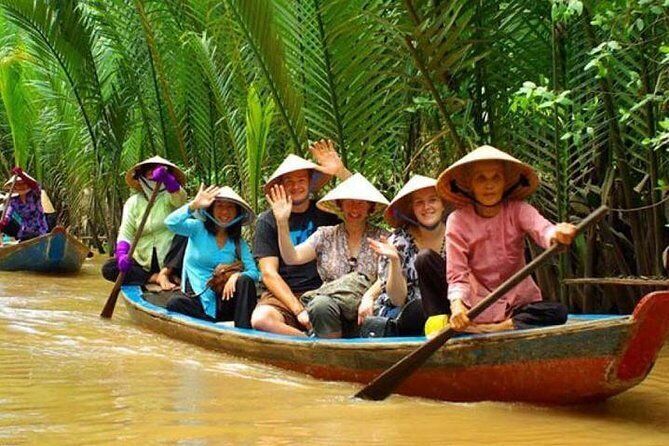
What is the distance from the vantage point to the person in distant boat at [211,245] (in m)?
5.88

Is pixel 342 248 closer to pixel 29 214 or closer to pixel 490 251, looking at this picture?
pixel 490 251

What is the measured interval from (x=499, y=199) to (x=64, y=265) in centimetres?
828

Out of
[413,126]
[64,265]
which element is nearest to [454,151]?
[413,126]

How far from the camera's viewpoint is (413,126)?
660cm

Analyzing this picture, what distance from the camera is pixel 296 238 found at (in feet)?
17.4

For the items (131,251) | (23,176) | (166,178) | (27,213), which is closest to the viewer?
(166,178)

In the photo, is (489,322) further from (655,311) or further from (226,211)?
(226,211)

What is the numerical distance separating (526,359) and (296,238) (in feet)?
6.59

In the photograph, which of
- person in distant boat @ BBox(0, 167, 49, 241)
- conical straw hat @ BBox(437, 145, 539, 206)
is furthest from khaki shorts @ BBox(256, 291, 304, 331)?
person in distant boat @ BBox(0, 167, 49, 241)

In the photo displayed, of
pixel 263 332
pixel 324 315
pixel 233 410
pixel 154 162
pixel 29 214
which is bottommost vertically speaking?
pixel 233 410

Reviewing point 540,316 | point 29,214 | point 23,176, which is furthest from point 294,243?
point 29,214

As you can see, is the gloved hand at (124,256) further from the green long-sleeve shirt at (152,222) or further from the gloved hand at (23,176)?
the gloved hand at (23,176)

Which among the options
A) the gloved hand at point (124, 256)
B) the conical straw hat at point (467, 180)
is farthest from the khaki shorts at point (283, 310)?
the gloved hand at point (124, 256)

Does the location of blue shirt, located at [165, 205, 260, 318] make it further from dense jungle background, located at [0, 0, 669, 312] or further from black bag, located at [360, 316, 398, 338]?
black bag, located at [360, 316, 398, 338]
